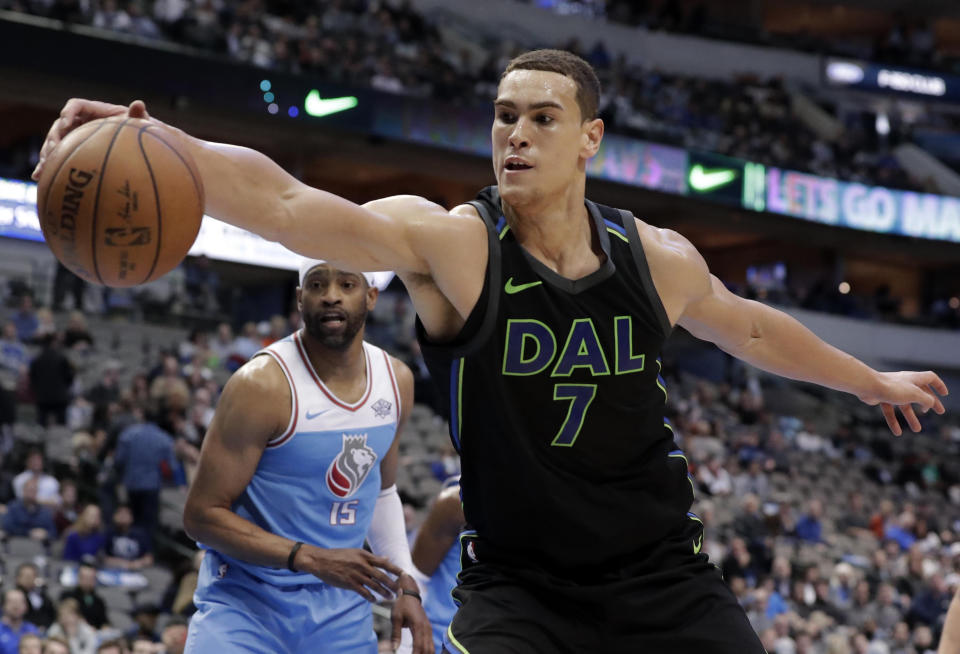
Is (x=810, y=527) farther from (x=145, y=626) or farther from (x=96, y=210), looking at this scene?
(x=96, y=210)

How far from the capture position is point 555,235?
3.33 metres

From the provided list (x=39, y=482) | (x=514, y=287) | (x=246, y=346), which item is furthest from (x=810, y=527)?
(x=514, y=287)

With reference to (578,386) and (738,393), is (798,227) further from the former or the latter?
(578,386)

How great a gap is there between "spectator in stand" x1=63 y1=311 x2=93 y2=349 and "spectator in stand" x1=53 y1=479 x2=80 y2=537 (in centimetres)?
314

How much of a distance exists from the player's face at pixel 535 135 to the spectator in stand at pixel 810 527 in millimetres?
13120

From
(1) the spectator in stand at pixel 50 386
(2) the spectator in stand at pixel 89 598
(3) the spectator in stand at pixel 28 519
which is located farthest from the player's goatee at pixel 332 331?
(1) the spectator in stand at pixel 50 386

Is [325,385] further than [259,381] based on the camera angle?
Yes

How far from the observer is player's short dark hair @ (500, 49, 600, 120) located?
3.35m

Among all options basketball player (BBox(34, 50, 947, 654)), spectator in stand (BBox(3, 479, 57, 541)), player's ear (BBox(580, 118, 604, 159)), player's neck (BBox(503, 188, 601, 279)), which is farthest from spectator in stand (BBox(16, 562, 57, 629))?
player's ear (BBox(580, 118, 604, 159))

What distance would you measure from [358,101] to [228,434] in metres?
16.5

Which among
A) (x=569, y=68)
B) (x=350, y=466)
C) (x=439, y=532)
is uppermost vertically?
(x=569, y=68)

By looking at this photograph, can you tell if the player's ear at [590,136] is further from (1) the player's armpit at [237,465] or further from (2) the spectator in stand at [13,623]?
(2) the spectator in stand at [13,623]

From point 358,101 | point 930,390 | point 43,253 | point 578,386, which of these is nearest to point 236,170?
point 578,386

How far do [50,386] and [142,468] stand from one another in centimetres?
222
